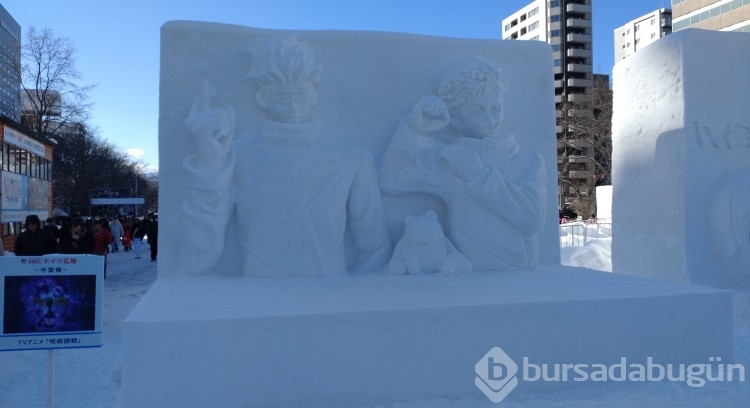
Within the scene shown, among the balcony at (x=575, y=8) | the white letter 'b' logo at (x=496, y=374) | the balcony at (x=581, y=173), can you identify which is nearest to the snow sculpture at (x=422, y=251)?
the white letter 'b' logo at (x=496, y=374)

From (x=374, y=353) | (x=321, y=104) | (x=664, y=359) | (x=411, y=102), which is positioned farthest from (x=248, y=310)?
(x=664, y=359)

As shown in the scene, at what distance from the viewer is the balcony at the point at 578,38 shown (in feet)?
140

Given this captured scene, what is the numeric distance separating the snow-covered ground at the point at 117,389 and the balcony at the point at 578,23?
140 feet

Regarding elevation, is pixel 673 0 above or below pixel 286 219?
above

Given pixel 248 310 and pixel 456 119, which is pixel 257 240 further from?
pixel 456 119

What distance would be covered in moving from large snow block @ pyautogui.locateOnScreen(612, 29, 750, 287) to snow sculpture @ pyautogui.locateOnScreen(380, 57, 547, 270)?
6.68ft

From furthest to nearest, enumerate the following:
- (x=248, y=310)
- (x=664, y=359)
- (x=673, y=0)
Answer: (x=673, y=0) → (x=664, y=359) → (x=248, y=310)

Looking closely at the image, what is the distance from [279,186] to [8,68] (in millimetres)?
20266

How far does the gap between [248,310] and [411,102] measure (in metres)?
2.01

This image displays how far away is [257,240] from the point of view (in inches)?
138

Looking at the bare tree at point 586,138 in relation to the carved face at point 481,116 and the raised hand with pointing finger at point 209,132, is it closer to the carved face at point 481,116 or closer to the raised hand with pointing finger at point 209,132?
the carved face at point 481,116

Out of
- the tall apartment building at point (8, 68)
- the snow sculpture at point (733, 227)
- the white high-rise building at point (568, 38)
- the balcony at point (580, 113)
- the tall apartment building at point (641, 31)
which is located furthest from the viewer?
the tall apartment building at point (641, 31)

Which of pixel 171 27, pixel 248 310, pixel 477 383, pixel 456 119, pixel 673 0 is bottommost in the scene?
A: pixel 477 383

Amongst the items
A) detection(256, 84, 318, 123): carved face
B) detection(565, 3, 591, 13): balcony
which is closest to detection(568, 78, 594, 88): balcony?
detection(565, 3, 591, 13): balcony
